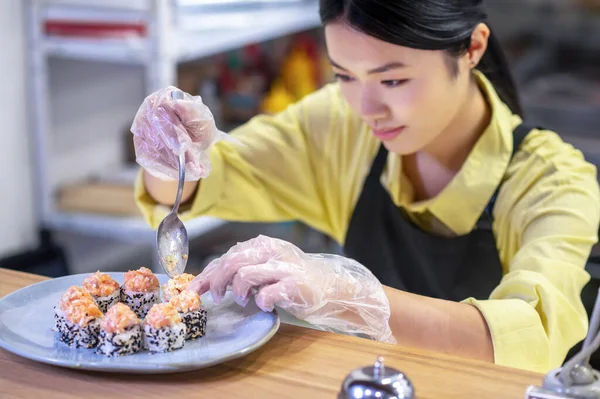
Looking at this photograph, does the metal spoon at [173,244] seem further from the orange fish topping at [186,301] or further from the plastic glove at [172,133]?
the orange fish topping at [186,301]

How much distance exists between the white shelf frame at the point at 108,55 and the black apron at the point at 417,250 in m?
0.83

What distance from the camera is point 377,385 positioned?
719mm

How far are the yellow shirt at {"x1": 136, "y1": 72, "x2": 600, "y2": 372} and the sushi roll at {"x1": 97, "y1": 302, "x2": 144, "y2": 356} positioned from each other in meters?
0.50

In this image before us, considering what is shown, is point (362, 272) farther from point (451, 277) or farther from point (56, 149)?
point (56, 149)

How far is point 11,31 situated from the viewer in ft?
7.55

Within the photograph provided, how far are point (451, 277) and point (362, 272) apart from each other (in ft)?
1.58

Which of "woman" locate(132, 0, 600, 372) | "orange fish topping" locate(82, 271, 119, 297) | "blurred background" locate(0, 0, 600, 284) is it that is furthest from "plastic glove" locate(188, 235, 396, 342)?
"blurred background" locate(0, 0, 600, 284)

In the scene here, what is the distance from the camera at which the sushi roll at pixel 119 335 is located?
35.1 inches

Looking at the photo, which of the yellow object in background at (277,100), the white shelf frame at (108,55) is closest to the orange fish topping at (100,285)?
the white shelf frame at (108,55)

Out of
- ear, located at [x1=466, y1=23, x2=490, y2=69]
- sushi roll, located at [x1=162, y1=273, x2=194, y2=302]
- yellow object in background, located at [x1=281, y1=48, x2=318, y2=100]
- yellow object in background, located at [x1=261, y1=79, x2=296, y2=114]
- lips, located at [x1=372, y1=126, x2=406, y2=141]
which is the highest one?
ear, located at [x1=466, y1=23, x2=490, y2=69]

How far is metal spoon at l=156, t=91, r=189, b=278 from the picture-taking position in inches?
46.9

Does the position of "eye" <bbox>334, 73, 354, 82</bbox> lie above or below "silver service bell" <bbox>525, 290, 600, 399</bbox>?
above

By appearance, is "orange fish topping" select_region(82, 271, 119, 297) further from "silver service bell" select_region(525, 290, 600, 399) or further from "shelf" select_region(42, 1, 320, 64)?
"shelf" select_region(42, 1, 320, 64)

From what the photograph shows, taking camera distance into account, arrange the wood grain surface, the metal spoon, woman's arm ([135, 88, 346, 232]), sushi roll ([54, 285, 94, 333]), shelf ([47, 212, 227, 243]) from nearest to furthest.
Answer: the wood grain surface < sushi roll ([54, 285, 94, 333]) < the metal spoon < woman's arm ([135, 88, 346, 232]) < shelf ([47, 212, 227, 243])
